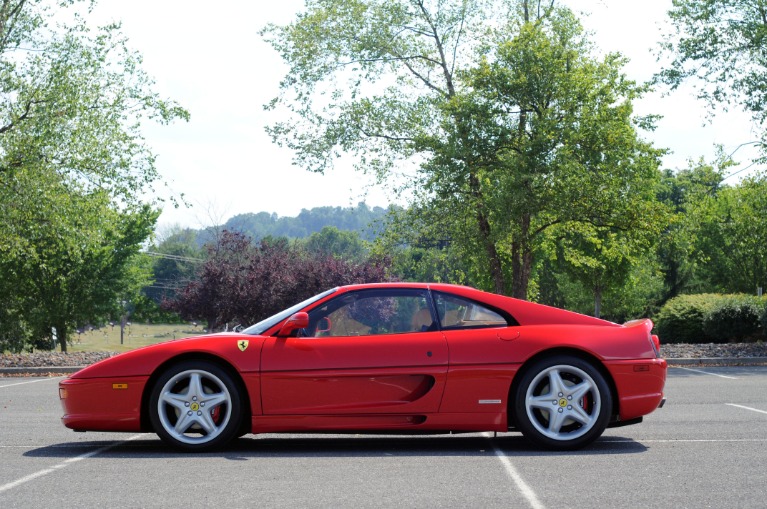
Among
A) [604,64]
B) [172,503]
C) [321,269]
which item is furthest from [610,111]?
[172,503]

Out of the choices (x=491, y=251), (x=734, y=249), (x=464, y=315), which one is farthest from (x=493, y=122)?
(x=734, y=249)

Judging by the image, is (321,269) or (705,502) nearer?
(705,502)

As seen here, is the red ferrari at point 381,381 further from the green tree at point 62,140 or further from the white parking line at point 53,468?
the green tree at point 62,140

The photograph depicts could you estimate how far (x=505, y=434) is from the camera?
8.62 meters

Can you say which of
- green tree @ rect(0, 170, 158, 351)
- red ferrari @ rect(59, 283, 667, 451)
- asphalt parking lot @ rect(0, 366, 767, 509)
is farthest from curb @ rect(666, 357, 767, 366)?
green tree @ rect(0, 170, 158, 351)

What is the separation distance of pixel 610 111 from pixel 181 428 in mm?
20712

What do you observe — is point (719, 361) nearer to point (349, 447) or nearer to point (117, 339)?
point (349, 447)

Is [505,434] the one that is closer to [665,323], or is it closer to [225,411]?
[225,411]

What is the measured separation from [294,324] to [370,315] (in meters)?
0.63

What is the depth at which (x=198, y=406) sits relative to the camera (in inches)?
290

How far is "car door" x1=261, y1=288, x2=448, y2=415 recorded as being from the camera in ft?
23.9

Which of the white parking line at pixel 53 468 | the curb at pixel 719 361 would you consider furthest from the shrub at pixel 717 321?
the white parking line at pixel 53 468

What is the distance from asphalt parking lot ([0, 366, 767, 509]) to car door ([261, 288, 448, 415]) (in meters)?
0.39

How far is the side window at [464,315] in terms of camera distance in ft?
24.8
